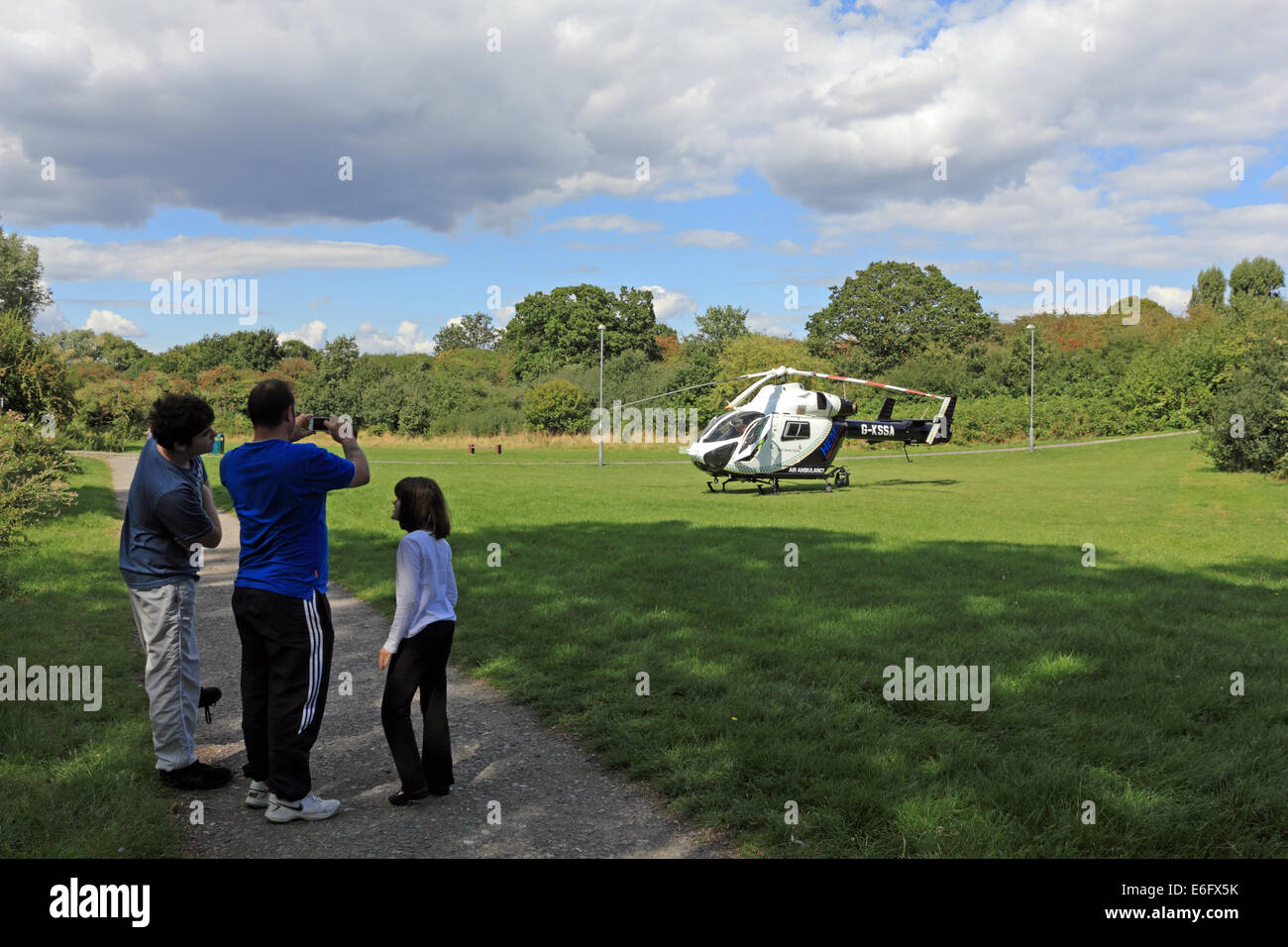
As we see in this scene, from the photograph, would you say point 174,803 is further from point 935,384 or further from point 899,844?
point 935,384

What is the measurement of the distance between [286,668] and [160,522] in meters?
1.16

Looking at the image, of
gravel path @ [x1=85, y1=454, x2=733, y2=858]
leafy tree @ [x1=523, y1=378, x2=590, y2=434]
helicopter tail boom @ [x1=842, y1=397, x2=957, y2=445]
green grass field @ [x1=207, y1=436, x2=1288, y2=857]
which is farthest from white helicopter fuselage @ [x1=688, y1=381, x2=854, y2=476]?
leafy tree @ [x1=523, y1=378, x2=590, y2=434]

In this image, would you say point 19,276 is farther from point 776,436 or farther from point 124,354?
point 124,354

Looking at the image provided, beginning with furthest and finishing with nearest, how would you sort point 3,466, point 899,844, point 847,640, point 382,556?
1. point 382,556
2. point 3,466
3. point 847,640
4. point 899,844

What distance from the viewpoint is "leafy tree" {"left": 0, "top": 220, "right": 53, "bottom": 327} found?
39531 mm

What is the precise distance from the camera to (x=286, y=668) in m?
4.14

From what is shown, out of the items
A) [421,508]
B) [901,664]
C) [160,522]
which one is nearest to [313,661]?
[421,508]

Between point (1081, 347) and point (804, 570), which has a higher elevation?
point (1081, 347)

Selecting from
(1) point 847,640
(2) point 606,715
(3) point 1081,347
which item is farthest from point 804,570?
(3) point 1081,347

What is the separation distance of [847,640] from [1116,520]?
12634mm

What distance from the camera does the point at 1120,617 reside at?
8.45 m

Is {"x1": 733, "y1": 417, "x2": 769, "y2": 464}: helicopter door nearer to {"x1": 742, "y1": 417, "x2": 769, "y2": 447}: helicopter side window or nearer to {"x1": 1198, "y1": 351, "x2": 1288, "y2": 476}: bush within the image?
{"x1": 742, "y1": 417, "x2": 769, "y2": 447}: helicopter side window

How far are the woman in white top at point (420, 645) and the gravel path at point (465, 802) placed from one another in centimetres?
18
